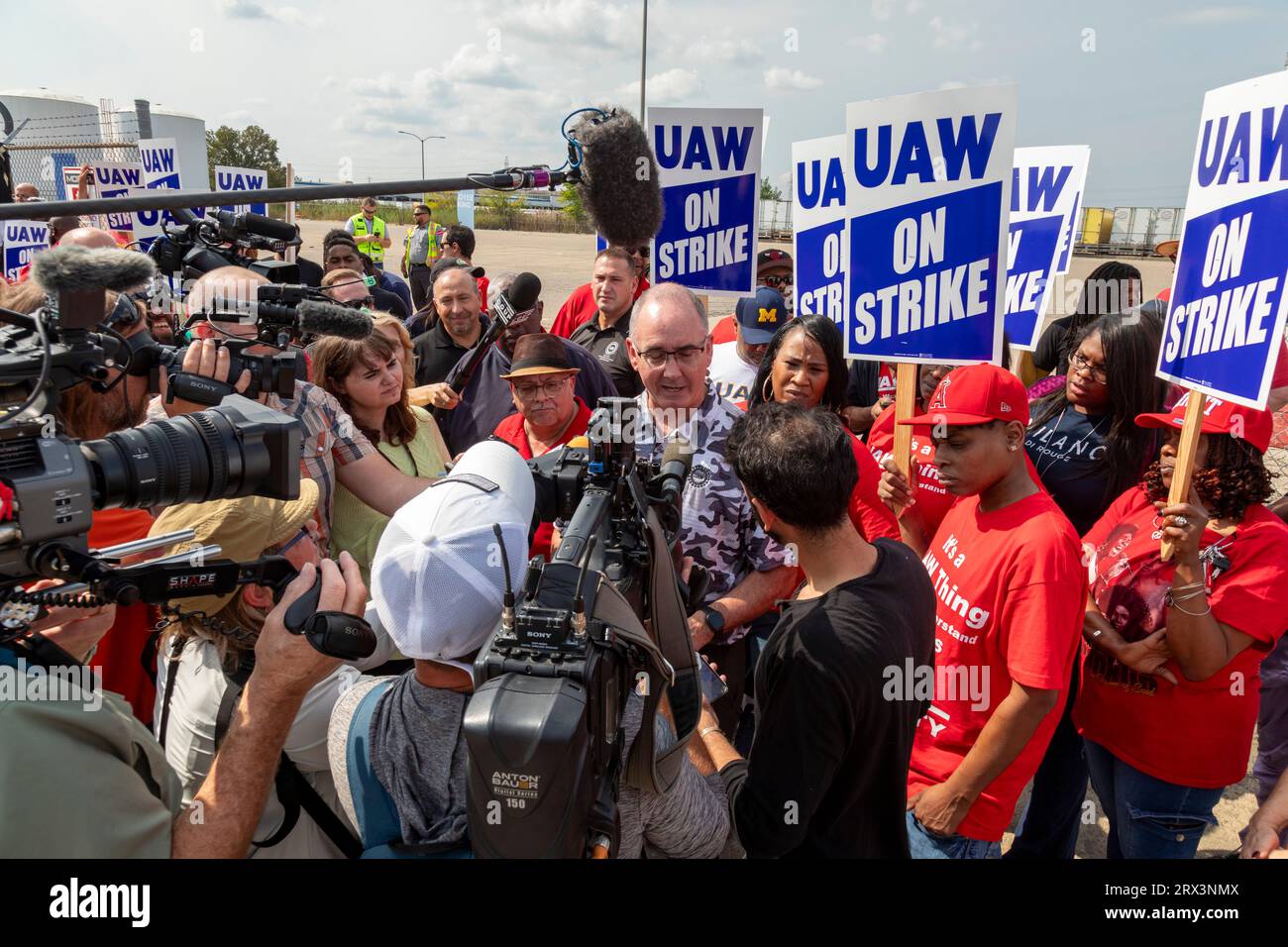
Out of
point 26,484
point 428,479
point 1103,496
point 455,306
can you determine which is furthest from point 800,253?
point 26,484

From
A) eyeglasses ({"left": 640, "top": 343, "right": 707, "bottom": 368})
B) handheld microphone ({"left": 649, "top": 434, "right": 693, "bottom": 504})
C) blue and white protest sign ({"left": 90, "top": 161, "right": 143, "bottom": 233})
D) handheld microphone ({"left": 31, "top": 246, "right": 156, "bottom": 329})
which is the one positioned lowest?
handheld microphone ({"left": 649, "top": 434, "right": 693, "bottom": 504})

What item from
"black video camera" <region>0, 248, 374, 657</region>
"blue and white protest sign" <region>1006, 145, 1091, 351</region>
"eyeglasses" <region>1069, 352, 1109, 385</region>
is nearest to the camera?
"black video camera" <region>0, 248, 374, 657</region>

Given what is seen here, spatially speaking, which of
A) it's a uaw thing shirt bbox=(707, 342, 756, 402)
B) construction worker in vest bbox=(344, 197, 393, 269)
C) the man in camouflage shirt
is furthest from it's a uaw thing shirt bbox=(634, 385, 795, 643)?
construction worker in vest bbox=(344, 197, 393, 269)

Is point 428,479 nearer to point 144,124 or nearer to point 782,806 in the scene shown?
point 782,806

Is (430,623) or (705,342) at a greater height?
(705,342)

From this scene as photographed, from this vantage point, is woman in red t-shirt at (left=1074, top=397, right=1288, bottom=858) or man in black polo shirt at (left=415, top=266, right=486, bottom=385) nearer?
woman in red t-shirt at (left=1074, top=397, right=1288, bottom=858)

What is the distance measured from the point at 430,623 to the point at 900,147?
254 centimetres

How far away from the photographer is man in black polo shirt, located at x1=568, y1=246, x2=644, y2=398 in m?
5.10

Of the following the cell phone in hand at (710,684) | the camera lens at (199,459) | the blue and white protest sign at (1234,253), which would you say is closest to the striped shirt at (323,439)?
the camera lens at (199,459)

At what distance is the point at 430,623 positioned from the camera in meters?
1.53

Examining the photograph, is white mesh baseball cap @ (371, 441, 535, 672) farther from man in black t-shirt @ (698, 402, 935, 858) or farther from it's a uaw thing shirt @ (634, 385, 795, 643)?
it's a uaw thing shirt @ (634, 385, 795, 643)

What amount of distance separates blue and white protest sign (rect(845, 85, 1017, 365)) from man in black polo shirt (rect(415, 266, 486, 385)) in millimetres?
2759

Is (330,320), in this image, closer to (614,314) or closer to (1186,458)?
(1186,458)

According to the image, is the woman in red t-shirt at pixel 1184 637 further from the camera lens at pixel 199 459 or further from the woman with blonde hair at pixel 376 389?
the woman with blonde hair at pixel 376 389
